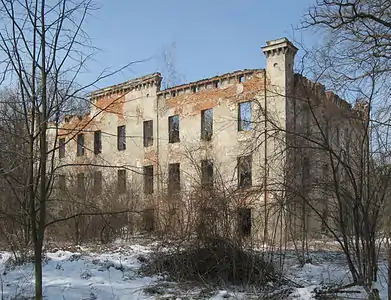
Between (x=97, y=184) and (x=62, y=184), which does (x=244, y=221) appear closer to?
(x=62, y=184)

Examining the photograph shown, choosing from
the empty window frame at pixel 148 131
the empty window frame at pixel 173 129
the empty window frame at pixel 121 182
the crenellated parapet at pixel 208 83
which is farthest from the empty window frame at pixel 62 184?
the empty window frame at pixel 148 131

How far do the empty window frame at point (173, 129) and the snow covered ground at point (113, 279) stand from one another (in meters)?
14.3

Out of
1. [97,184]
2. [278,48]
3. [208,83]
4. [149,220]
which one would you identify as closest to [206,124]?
[208,83]

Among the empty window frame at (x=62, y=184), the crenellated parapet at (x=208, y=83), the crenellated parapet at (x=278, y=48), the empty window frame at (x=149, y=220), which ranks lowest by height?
the empty window frame at (x=149, y=220)

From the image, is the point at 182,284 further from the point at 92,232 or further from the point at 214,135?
the point at 214,135

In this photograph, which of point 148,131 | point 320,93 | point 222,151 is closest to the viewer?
point 320,93

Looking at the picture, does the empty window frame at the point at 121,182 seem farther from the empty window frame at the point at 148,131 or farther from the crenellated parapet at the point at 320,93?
the crenellated parapet at the point at 320,93

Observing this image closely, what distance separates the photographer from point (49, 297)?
7.51m

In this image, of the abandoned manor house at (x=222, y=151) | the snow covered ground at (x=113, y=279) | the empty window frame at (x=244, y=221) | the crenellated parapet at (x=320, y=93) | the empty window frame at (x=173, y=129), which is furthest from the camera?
the empty window frame at (x=173, y=129)

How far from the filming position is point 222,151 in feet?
75.9

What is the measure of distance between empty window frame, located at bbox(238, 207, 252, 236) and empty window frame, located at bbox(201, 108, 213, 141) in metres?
13.9

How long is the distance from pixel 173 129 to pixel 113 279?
58.4 ft

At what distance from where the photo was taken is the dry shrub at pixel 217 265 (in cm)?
901

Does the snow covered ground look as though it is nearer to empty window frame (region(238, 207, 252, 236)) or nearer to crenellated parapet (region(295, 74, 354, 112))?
empty window frame (region(238, 207, 252, 236))
